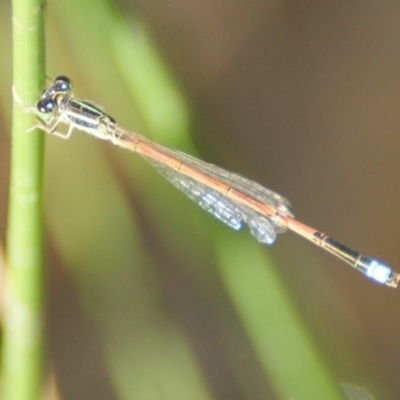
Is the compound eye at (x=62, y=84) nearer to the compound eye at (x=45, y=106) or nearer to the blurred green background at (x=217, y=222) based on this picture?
the compound eye at (x=45, y=106)

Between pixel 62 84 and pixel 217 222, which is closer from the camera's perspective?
pixel 62 84

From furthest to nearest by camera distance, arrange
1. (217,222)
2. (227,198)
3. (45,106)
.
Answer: (217,222), (227,198), (45,106)

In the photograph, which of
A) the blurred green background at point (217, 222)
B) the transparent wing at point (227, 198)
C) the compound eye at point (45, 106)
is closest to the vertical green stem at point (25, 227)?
the compound eye at point (45, 106)

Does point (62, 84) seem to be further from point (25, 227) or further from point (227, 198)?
point (227, 198)

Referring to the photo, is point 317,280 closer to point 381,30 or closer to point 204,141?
point 204,141

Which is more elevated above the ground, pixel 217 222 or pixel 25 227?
pixel 217 222

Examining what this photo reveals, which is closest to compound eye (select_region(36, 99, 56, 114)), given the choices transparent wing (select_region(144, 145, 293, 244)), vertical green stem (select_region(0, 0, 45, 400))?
vertical green stem (select_region(0, 0, 45, 400))

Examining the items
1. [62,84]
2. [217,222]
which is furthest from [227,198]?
[62,84]
